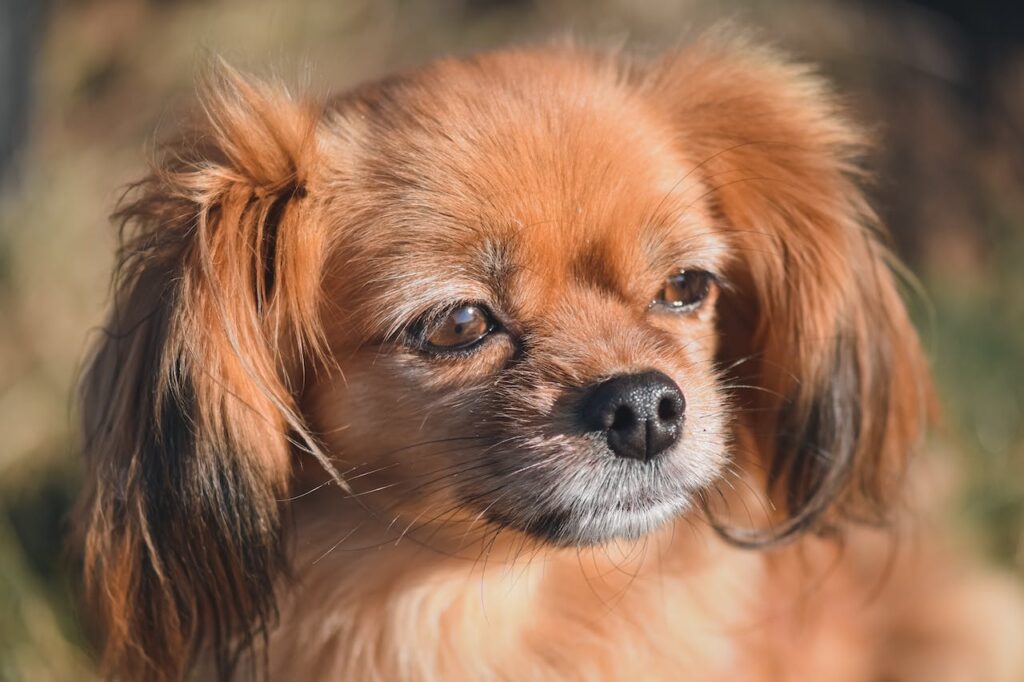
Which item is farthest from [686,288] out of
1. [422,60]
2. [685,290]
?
[422,60]

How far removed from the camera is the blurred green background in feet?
11.4

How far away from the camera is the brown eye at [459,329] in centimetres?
187

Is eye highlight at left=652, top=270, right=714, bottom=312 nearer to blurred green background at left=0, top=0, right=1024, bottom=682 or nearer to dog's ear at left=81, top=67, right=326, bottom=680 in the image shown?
dog's ear at left=81, top=67, right=326, bottom=680

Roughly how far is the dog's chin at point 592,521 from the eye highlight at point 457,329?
279 millimetres

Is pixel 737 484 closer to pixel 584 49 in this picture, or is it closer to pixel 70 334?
pixel 584 49

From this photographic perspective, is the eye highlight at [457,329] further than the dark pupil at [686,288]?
No

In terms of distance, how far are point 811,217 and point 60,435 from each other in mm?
2362

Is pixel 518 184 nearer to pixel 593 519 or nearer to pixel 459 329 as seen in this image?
pixel 459 329

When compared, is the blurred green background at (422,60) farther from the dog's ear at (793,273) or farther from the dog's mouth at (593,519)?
the dog's mouth at (593,519)

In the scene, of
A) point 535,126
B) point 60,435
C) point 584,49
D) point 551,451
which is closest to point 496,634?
point 551,451

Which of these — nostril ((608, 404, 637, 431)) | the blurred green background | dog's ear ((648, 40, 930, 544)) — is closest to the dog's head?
nostril ((608, 404, 637, 431))

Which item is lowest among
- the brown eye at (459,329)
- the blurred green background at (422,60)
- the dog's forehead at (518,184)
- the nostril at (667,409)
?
the blurred green background at (422,60)

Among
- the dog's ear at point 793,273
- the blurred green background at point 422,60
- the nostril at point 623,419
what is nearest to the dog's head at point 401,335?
the nostril at point 623,419

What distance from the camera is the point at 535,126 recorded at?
1.92 meters
